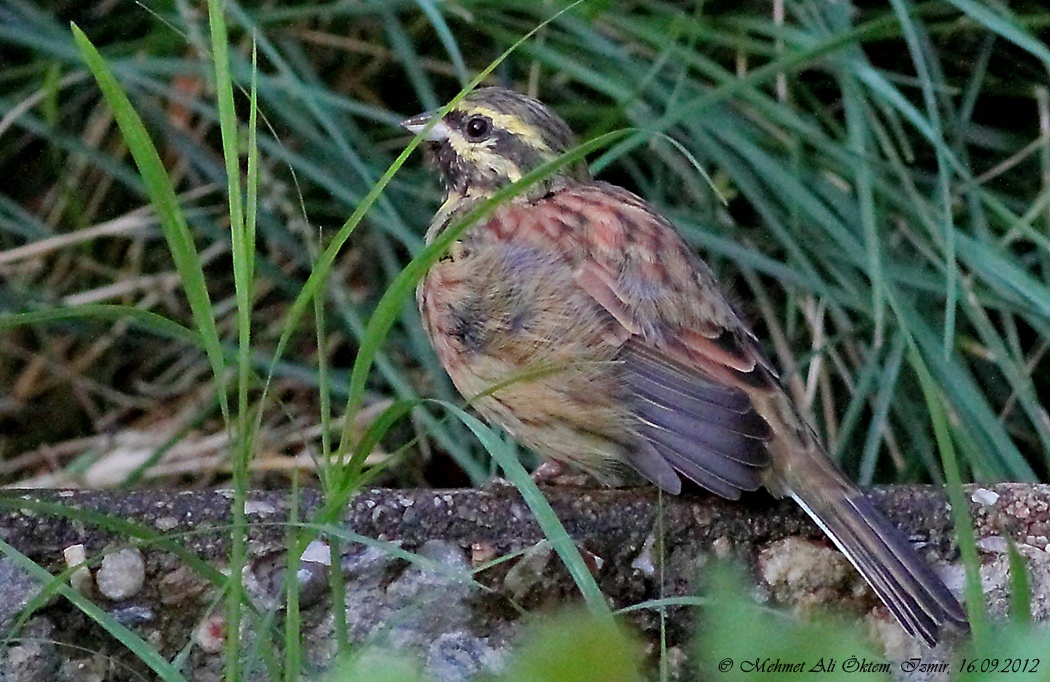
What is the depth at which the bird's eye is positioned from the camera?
2695mm

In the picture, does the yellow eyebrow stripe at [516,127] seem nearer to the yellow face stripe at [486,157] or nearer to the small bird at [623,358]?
the yellow face stripe at [486,157]

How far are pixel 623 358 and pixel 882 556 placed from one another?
537 millimetres

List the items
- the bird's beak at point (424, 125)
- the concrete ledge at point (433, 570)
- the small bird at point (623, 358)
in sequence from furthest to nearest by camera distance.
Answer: the bird's beak at point (424, 125) < the small bird at point (623, 358) < the concrete ledge at point (433, 570)

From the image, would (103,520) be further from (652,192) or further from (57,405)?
(57,405)

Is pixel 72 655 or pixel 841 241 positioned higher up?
pixel 841 241

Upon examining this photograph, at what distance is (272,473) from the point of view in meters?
3.21

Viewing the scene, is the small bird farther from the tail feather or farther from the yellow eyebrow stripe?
the yellow eyebrow stripe

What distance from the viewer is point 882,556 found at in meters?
1.76

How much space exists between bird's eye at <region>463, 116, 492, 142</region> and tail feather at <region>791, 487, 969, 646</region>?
111cm

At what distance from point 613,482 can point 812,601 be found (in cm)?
53

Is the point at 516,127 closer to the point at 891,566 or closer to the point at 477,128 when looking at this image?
the point at 477,128

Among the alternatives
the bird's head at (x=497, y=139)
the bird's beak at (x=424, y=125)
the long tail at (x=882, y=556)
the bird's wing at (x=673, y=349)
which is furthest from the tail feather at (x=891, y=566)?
the bird's beak at (x=424, y=125)

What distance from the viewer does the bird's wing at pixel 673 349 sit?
198 centimetres

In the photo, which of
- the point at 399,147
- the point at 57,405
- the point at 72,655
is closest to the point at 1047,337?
the point at 399,147
